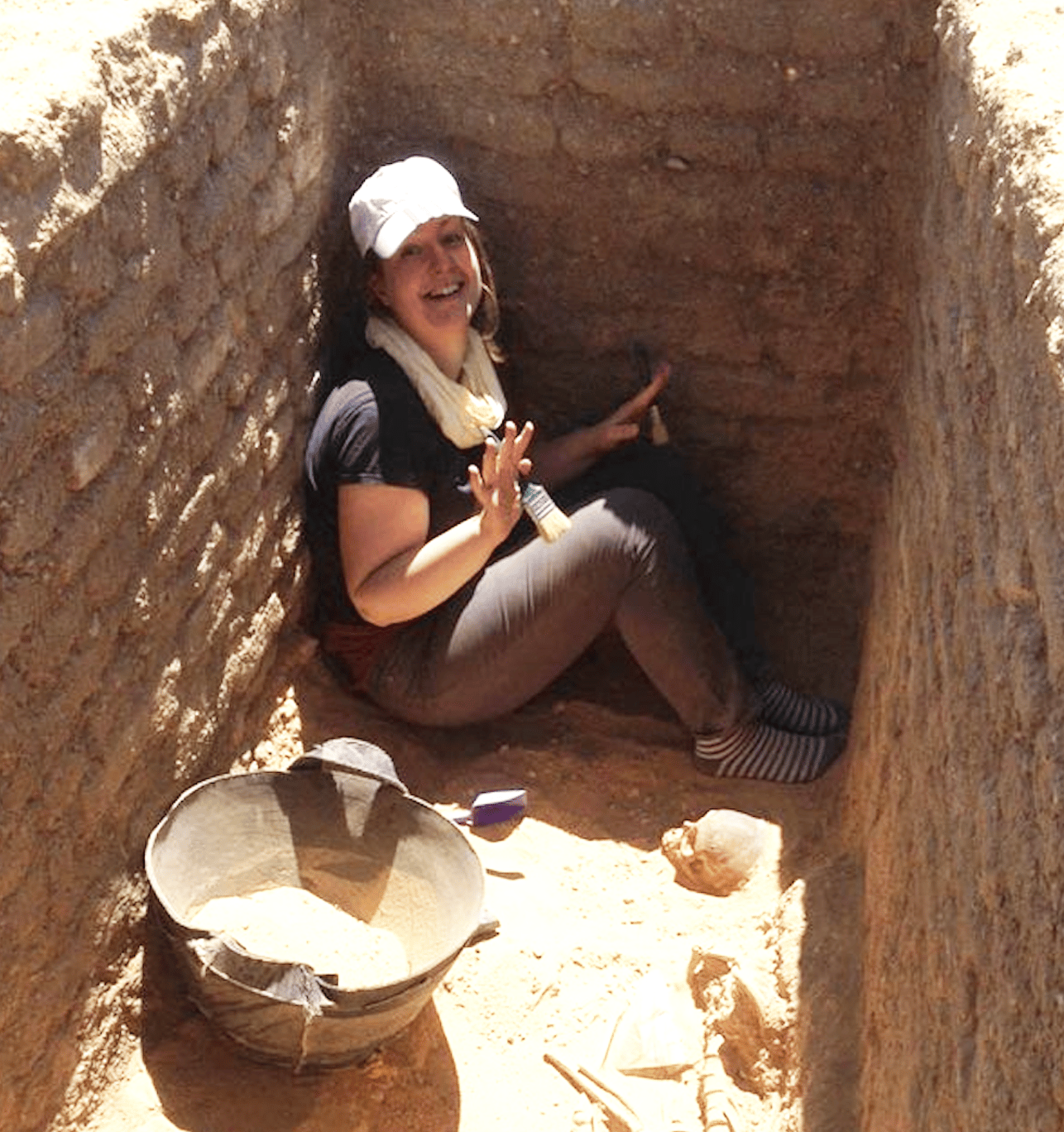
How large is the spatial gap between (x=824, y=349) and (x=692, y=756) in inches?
42.9

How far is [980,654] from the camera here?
2213 millimetres

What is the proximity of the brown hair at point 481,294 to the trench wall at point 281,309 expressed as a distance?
120mm

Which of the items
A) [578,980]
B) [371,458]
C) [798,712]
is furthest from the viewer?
[798,712]

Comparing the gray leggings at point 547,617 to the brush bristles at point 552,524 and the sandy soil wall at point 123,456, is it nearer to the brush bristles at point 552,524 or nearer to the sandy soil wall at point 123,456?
the brush bristles at point 552,524

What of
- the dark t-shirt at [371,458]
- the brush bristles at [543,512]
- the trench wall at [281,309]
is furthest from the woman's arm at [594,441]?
the brush bristles at [543,512]

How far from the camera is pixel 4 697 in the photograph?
262 centimetres

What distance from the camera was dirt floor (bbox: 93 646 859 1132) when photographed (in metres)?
3.15

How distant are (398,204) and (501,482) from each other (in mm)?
687

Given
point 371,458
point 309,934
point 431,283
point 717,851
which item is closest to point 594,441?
point 431,283

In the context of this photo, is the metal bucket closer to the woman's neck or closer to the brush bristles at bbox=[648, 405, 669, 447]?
the woman's neck

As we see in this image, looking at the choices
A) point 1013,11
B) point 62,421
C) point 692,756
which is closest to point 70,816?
point 62,421

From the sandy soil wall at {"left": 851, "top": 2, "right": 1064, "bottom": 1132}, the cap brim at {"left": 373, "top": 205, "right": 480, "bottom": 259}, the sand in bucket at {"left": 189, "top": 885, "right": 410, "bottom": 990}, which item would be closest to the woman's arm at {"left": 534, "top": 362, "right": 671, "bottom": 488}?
the cap brim at {"left": 373, "top": 205, "right": 480, "bottom": 259}

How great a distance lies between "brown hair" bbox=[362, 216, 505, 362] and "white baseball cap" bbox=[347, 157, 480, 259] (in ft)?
0.18

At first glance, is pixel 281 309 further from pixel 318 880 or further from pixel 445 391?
pixel 318 880
